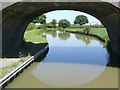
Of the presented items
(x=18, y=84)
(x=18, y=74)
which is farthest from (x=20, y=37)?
(x=18, y=84)

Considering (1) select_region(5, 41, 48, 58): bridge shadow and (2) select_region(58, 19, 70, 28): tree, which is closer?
(1) select_region(5, 41, 48, 58): bridge shadow

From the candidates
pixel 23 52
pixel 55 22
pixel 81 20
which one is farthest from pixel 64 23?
pixel 23 52

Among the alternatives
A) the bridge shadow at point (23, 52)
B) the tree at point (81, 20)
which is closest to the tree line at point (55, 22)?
the tree at point (81, 20)

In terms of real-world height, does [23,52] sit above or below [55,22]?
below

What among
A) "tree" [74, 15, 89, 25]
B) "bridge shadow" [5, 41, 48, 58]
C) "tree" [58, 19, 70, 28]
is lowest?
"bridge shadow" [5, 41, 48, 58]

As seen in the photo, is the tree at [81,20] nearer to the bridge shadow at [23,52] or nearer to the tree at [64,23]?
the tree at [64,23]

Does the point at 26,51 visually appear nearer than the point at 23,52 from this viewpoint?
No

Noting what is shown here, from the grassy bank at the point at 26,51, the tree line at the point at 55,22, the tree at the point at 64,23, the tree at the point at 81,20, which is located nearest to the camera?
the grassy bank at the point at 26,51

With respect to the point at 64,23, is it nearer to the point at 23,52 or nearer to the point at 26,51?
the point at 26,51

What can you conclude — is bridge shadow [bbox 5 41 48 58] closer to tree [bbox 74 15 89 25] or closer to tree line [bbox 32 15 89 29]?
tree line [bbox 32 15 89 29]

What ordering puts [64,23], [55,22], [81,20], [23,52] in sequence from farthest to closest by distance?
1. [81,20]
2. [55,22]
3. [64,23]
4. [23,52]

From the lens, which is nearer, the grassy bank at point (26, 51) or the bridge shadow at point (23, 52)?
the grassy bank at point (26, 51)

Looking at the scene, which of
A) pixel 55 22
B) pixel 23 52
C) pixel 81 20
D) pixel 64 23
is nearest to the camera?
pixel 23 52

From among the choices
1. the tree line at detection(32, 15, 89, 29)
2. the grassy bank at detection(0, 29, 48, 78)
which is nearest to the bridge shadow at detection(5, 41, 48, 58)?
the grassy bank at detection(0, 29, 48, 78)
